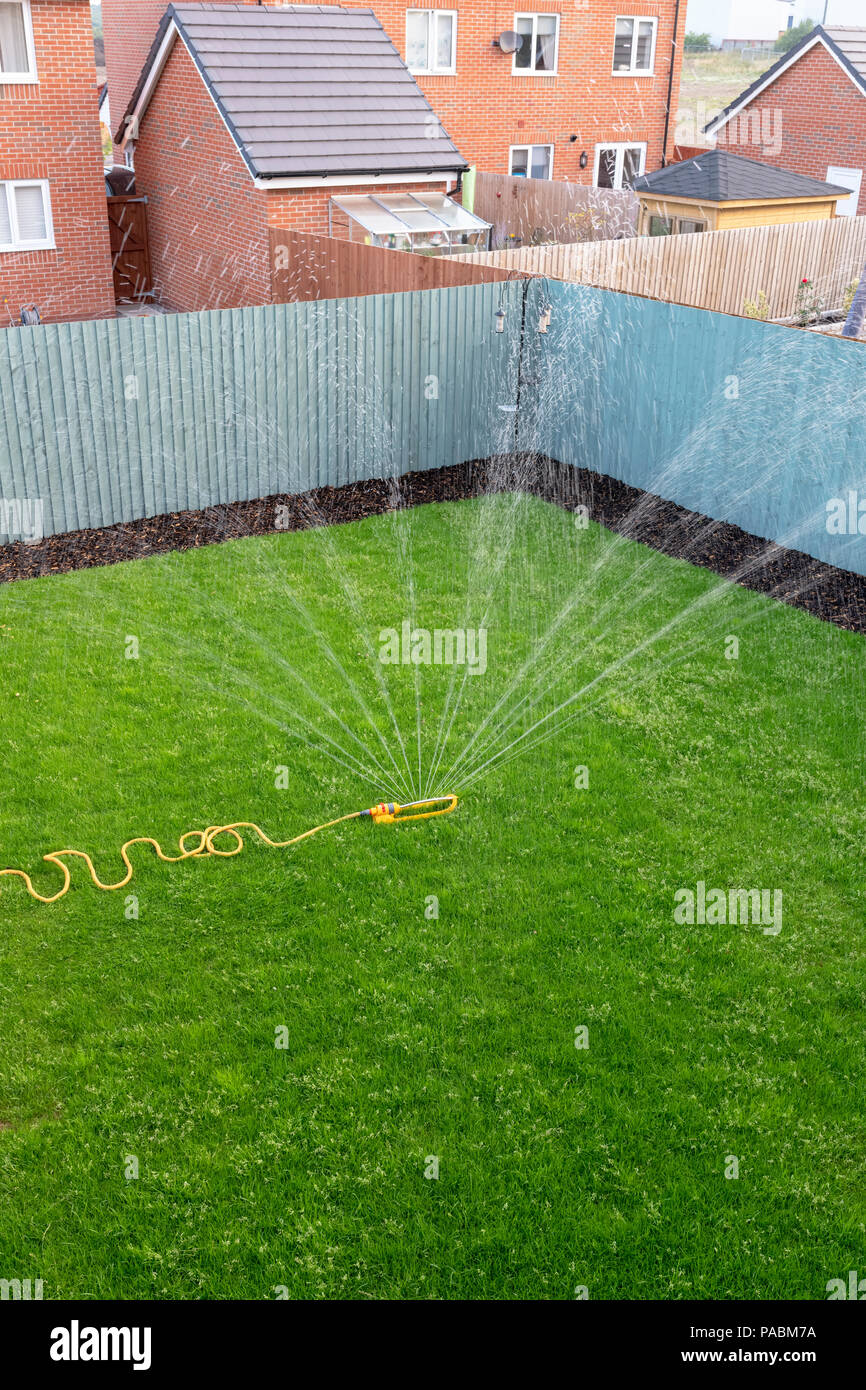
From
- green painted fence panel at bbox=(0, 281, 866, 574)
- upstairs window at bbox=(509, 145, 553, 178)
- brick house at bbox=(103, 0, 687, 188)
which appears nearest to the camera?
green painted fence panel at bbox=(0, 281, 866, 574)

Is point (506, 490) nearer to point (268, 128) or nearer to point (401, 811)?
point (401, 811)

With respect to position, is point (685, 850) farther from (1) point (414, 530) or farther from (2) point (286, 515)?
(2) point (286, 515)

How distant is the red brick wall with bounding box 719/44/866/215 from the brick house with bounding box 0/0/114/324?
60.0 ft

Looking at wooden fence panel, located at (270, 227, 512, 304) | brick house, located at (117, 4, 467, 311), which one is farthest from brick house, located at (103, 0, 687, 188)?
wooden fence panel, located at (270, 227, 512, 304)

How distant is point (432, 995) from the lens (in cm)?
566

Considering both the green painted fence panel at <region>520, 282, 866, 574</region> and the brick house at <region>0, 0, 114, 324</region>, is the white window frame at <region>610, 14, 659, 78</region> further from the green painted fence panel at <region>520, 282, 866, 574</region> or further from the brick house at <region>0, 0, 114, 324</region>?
the green painted fence panel at <region>520, 282, 866, 574</region>

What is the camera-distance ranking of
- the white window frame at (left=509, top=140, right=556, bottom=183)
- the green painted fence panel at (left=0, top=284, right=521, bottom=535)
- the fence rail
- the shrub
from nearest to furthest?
the green painted fence panel at (left=0, top=284, right=521, bottom=535) → the fence rail → the shrub → the white window frame at (left=509, top=140, right=556, bottom=183)

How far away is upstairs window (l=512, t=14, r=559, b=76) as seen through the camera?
26.5 m

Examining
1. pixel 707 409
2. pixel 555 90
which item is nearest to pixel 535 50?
pixel 555 90

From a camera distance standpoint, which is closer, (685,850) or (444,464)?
(685,850)

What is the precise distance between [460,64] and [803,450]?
63.8 ft

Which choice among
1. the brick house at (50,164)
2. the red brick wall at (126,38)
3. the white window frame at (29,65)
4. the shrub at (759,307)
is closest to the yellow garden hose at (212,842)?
the shrub at (759,307)

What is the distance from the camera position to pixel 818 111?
2842 cm

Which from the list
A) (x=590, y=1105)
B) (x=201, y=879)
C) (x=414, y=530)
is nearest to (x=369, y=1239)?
(x=590, y=1105)
